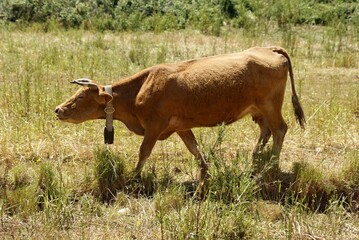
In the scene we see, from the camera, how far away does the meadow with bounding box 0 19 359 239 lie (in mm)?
5277

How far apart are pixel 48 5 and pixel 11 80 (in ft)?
22.5

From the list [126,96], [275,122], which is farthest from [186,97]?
[275,122]

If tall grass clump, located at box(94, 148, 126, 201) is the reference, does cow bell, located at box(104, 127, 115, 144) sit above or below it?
above

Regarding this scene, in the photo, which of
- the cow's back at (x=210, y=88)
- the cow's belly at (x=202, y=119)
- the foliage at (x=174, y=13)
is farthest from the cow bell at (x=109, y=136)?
the foliage at (x=174, y=13)

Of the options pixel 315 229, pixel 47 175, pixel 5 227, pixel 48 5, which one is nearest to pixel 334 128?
pixel 315 229

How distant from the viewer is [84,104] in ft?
21.8

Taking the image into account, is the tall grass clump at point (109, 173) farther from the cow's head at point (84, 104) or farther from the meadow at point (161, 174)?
the cow's head at point (84, 104)

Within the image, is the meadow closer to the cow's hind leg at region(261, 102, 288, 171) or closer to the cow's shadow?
the cow's shadow

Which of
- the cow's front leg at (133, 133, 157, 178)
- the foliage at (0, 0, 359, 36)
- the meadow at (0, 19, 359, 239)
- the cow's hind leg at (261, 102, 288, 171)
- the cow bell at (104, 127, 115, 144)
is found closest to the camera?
the meadow at (0, 19, 359, 239)

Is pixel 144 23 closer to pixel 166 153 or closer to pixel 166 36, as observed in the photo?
pixel 166 36

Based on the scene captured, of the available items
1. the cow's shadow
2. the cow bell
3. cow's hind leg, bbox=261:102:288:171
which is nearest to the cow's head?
the cow bell

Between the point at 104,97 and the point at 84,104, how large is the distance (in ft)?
0.78

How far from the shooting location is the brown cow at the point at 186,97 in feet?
21.4

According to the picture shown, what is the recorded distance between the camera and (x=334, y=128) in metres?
8.12
